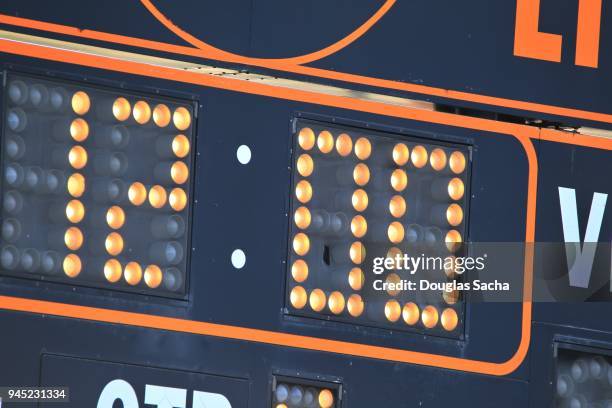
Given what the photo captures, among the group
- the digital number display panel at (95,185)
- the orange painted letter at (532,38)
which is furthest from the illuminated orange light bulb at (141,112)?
the orange painted letter at (532,38)

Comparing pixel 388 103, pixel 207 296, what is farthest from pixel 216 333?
pixel 388 103

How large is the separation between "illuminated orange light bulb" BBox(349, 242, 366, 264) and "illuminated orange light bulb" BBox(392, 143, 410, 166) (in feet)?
1.00

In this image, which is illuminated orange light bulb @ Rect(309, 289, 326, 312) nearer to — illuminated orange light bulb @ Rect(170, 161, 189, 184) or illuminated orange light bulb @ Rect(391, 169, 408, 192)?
illuminated orange light bulb @ Rect(391, 169, 408, 192)

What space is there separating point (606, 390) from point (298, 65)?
1.50 meters

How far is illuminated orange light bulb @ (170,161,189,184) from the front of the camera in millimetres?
5320

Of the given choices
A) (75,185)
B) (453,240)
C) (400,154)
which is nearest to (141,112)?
(75,185)

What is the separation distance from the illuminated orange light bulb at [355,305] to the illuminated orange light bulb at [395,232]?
0.72 ft

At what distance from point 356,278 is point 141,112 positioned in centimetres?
84

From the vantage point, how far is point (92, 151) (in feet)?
17.1

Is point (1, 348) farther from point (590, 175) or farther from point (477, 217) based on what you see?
point (590, 175)

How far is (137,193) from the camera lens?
527 centimetres

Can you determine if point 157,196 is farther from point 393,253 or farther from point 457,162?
point 457,162

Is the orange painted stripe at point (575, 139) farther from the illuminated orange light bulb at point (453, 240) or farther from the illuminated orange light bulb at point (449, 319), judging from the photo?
the illuminated orange light bulb at point (449, 319)

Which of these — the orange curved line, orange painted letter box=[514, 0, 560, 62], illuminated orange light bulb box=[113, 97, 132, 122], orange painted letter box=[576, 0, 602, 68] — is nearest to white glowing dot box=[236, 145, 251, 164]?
the orange curved line
